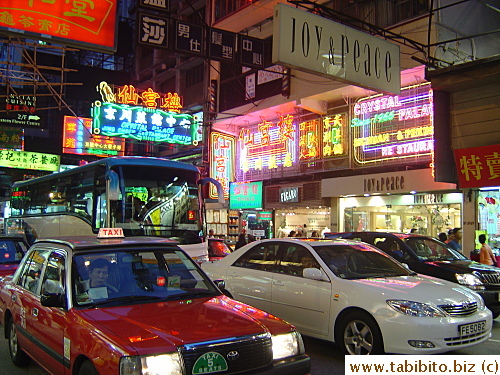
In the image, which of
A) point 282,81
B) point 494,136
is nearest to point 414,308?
point 494,136

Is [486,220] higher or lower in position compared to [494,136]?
lower

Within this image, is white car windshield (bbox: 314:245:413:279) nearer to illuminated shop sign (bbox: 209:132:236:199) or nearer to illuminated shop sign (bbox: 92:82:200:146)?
illuminated shop sign (bbox: 92:82:200:146)

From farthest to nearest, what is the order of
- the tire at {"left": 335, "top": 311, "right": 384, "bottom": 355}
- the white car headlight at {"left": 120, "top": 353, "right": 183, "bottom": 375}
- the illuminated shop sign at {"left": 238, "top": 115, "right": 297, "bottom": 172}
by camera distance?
the illuminated shop sign at {"left": 238, "top": 115, "right": 297, "bottom": 172}
the tire at {"left": 335, "top": 311, "right": 384, "bottom": 355}
the white car headlight at {"left": 120, "top": 353, "right": 183, "bottom": 375}

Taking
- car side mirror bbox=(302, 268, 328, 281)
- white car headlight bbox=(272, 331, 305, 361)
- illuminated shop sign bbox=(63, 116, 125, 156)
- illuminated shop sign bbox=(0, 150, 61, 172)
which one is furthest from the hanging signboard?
illuminated shop sign bbox=(0, 150, 61, 172)

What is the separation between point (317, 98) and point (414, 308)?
14.4m

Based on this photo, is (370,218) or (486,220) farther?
(370,218)

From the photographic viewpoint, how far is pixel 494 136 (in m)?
14.2

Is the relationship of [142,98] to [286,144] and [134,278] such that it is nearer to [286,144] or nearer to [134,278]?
[286,144]

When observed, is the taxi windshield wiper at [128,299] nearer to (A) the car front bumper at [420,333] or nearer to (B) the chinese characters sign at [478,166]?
(A) the car front bumper at [420,333]

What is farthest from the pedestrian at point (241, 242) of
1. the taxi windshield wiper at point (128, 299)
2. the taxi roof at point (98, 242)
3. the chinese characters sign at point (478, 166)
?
the taxi windshield wiper at point (128, 299)

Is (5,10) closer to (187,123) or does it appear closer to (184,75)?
(187,123)

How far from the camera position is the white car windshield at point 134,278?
15.5ft

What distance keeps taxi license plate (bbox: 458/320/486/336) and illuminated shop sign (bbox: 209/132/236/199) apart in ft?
60.7

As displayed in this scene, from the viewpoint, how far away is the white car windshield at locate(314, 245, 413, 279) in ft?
22.5
